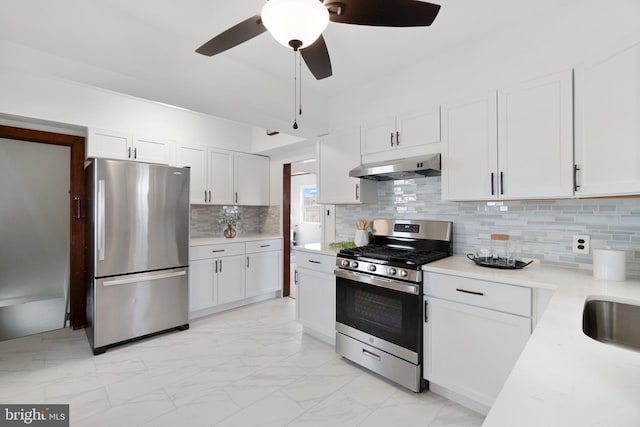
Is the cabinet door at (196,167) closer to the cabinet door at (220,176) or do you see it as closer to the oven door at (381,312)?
the cabinet door at (220,176)

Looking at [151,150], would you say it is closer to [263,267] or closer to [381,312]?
[263,267]

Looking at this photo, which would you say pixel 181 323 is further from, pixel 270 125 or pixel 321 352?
pixel 270 125

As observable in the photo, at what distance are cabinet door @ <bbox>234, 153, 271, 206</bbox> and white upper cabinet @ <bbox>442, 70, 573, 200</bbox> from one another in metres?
2.93

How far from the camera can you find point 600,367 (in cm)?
71

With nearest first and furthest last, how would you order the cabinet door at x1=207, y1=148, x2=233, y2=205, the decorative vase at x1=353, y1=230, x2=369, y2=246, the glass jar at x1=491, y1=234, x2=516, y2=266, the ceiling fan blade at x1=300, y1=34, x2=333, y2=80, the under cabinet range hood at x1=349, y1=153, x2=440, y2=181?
1. the ceiling fan blade at x1=300, y1=34, x2=333, y2=80
2. the glass jar at x1=491, y1=234, x2=516, y2=266
3. the under cabinet range hood at x1=349, y1=153, x2=440, y2=181
4. the decorative vase at x1=353, y1=230, x2=369, y2=246
5. the cabinet door at x1=207, y1=148, x2=233, y2=205

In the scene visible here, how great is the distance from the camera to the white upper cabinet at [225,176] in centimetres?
389

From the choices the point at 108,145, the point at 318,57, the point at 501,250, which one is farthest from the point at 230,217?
the point at 501,250

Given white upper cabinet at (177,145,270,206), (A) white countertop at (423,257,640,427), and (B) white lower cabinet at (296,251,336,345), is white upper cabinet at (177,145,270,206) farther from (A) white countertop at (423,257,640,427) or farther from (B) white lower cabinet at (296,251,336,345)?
(A) white countertop at (423,257,640,427)

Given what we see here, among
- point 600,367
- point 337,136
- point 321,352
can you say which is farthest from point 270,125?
point 600,367

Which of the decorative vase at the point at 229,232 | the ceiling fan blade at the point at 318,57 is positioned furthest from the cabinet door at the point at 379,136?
the decorative vase at the point at 229,232

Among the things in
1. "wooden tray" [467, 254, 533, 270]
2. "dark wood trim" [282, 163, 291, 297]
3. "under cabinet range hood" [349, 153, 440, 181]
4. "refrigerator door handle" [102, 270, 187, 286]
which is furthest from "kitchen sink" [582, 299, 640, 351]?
"dark wood trim" [282, 163, 291, 297]

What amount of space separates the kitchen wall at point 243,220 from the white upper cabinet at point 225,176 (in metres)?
0.28

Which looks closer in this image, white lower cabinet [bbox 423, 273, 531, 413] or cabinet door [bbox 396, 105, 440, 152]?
white lower cabinet [bbox 423, 273, 531, 413]

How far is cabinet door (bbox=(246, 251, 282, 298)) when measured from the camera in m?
4.08
